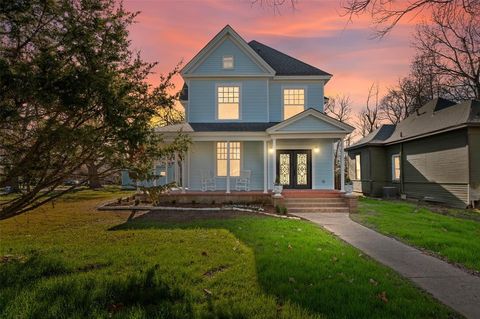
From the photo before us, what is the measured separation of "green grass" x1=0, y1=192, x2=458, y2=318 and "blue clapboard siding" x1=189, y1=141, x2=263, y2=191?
9.09 m

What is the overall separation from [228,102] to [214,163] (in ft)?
11.0

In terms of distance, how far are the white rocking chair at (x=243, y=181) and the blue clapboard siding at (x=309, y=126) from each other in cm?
333

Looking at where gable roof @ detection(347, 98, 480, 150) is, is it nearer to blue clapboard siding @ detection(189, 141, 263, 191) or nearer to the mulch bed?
blue clapboard siding @ detection(189, 141, 263, 191)

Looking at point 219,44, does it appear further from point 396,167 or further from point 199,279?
point 199,279

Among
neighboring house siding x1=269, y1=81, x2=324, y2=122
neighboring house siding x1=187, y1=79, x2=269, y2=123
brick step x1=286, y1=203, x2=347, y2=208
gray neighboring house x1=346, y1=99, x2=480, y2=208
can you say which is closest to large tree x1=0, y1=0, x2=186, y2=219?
brick step x1=286, y1=203, x2=347, y2=208

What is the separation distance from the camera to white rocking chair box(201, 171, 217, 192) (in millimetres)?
17444

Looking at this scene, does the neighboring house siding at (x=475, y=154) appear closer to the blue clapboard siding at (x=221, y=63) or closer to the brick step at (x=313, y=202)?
the brick step at (x=313, y=202)

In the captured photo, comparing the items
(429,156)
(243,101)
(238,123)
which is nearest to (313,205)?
(238,123)

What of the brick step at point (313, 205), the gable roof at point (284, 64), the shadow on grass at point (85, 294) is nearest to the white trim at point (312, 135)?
the brick step at point (313, 205)

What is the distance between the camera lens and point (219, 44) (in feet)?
58.2

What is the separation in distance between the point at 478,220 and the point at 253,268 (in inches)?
415

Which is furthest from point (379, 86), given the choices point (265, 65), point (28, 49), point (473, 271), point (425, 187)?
point (28, 49)

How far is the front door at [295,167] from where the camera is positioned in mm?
17781

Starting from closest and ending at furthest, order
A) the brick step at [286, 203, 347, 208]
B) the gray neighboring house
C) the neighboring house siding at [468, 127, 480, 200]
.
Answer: the brick step at [286, 203, 347, 208] < the neighboring house siding at [468, 127, 480, 200] < the gray neighboring house
